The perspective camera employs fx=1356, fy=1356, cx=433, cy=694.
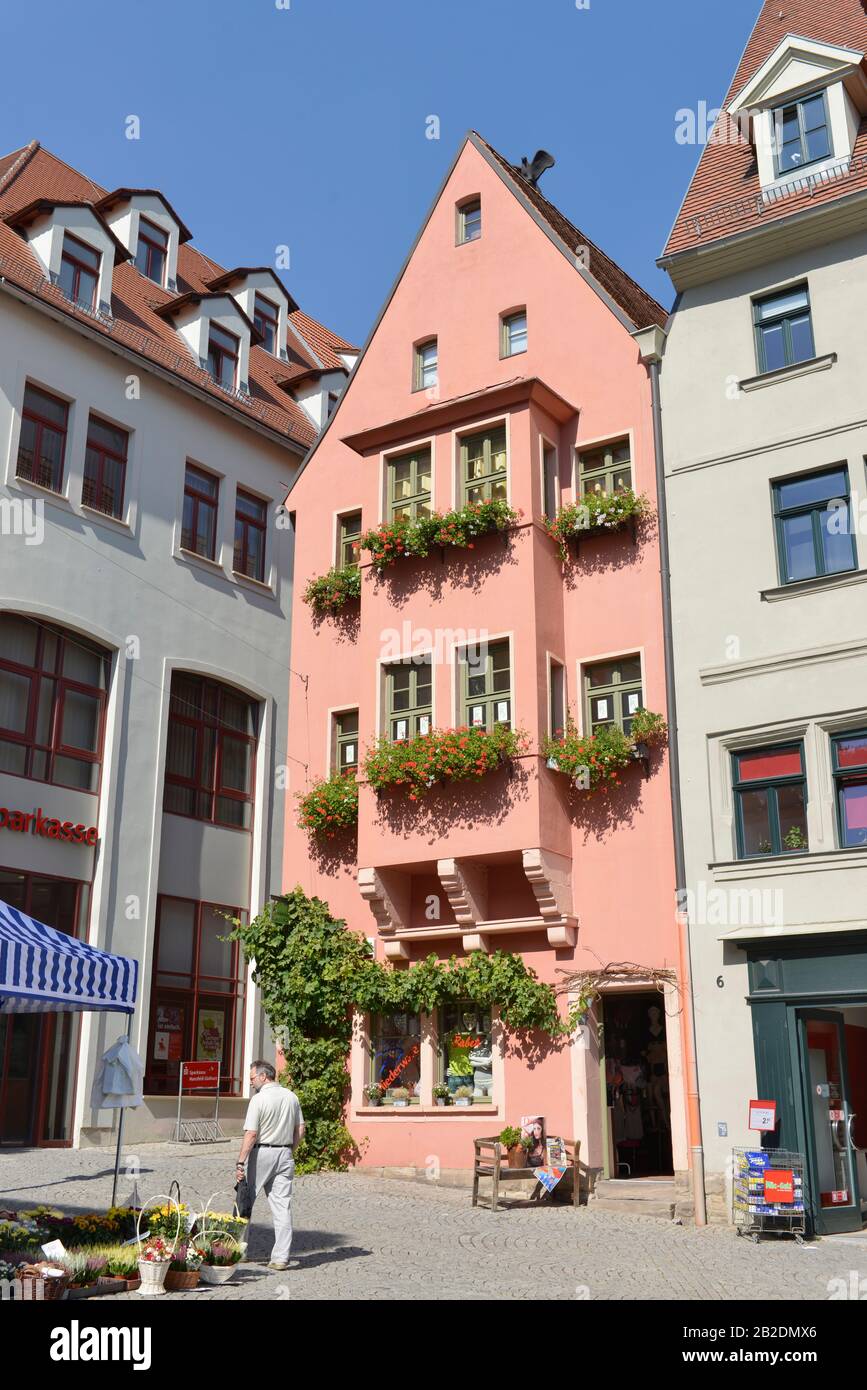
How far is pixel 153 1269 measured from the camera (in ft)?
34.1

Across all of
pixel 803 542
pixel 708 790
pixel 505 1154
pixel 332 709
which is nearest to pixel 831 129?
pixel 803 542

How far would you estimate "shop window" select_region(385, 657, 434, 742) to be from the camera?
21.3m

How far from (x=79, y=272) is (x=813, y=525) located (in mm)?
Answer: 16340

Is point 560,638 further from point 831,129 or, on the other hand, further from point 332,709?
point 831,129

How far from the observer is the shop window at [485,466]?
21.3 metres

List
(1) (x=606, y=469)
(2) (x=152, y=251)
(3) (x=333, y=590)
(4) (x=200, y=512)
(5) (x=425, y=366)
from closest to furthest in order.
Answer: (1) (x=606, y=469) → (3) (x=333, y=590) → (5) (x=425, y=366) → (4) (x=200, y=512) → (2) (x=152, y=251)

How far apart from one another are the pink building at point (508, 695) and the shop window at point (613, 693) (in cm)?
3

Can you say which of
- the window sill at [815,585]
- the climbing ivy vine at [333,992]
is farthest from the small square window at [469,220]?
the climbing ivy vine at [333,992]

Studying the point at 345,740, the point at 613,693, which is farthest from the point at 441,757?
the point at 345,740

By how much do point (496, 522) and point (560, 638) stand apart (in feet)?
6.65

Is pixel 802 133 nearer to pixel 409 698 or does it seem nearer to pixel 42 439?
pixel 409 698

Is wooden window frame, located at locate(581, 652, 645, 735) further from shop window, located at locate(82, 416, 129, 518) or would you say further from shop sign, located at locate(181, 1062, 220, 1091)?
shop window, located at locate(82, 416, 129, 518)

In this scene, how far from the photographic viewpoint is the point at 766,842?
57.5 feet

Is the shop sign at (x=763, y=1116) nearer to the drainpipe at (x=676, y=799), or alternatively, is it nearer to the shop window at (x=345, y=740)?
the drainpipe at (x=676, y=799)
